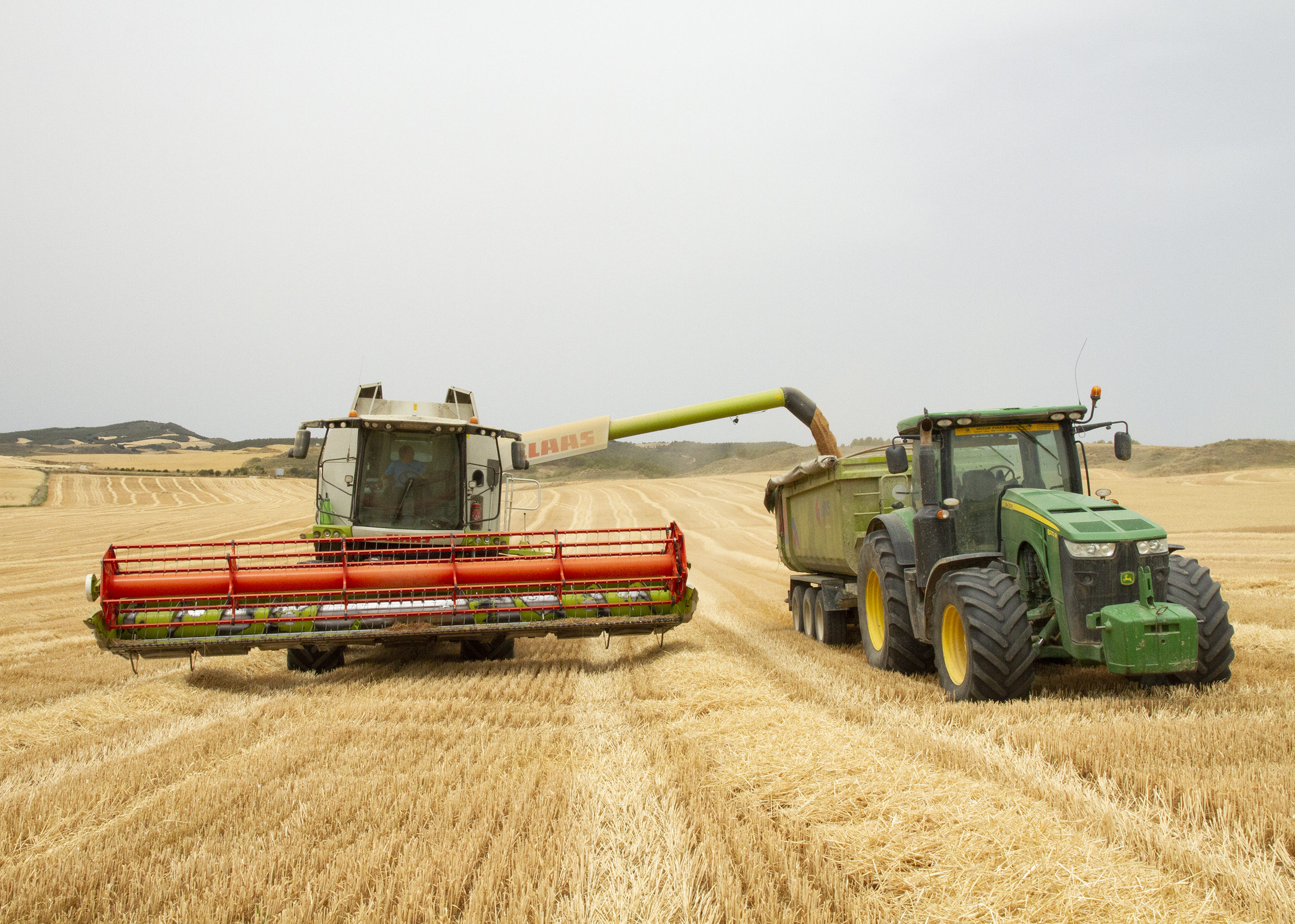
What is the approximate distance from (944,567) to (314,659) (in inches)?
207

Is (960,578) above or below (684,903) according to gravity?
above

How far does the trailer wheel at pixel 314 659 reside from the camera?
7473mm

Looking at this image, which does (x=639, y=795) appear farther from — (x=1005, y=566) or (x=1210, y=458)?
(x=1210, y=458)

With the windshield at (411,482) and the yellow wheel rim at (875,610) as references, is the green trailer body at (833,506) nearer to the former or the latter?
the yellow wheel rim at (875,610)

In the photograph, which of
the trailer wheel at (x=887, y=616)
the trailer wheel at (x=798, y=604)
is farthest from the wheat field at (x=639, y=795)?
the trailer wheel at (x=798, y=604)

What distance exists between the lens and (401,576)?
7.24m

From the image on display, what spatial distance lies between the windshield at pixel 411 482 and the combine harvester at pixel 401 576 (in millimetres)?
14

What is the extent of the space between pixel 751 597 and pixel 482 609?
6.55 metres

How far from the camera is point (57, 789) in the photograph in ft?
12.9

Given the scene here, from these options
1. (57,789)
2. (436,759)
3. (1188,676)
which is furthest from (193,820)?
(1188,676)

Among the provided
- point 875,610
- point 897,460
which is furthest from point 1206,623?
point 875,610

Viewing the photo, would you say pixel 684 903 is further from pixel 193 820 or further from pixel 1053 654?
pixel 1053 654

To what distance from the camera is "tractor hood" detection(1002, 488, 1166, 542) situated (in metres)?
5.12

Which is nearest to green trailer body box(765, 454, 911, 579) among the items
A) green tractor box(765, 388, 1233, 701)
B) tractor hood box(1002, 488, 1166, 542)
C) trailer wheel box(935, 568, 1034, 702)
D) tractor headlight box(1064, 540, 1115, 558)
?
green tractor box(765, 388, 1233, 701)
